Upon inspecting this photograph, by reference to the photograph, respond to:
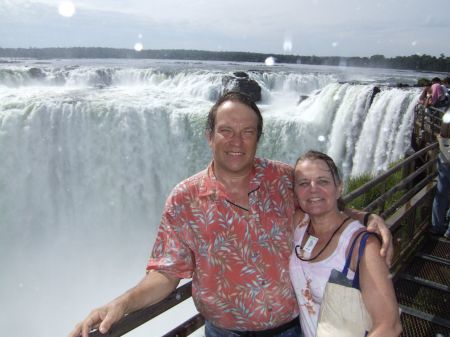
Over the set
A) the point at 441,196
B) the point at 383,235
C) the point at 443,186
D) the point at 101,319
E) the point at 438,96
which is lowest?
the point at 441,196

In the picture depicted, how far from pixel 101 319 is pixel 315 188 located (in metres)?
1.00

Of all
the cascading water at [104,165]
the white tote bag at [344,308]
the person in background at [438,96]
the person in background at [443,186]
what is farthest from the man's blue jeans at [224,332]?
the cascading water at [104,165]

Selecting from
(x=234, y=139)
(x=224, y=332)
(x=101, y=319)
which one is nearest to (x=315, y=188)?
(x=234, y=139)

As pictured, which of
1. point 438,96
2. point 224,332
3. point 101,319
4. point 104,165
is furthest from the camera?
point 104,165

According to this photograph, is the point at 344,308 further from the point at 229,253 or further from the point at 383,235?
the point at 229,253

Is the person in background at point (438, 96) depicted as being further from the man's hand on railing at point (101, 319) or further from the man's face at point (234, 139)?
the man's hand on railing at point (101, 319)

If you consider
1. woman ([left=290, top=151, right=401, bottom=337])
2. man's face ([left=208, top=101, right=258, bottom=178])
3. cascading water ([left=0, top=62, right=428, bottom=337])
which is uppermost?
man's face ([left=208, top=101, right=258, bottom=178])

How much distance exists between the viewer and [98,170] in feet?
52.4

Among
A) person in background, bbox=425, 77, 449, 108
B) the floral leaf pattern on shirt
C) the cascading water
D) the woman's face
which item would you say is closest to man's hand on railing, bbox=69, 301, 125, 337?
the floral leaf pattern on shirt

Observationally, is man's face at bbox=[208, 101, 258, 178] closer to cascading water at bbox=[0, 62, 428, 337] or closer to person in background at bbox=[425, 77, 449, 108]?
person in background at bbox=[425, 77, 449, 108]

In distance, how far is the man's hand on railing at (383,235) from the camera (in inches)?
60.9

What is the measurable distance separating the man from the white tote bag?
0.72ft

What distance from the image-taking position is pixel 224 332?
179 centimetres

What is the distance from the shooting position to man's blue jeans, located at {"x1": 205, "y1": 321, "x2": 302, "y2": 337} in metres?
1.79
